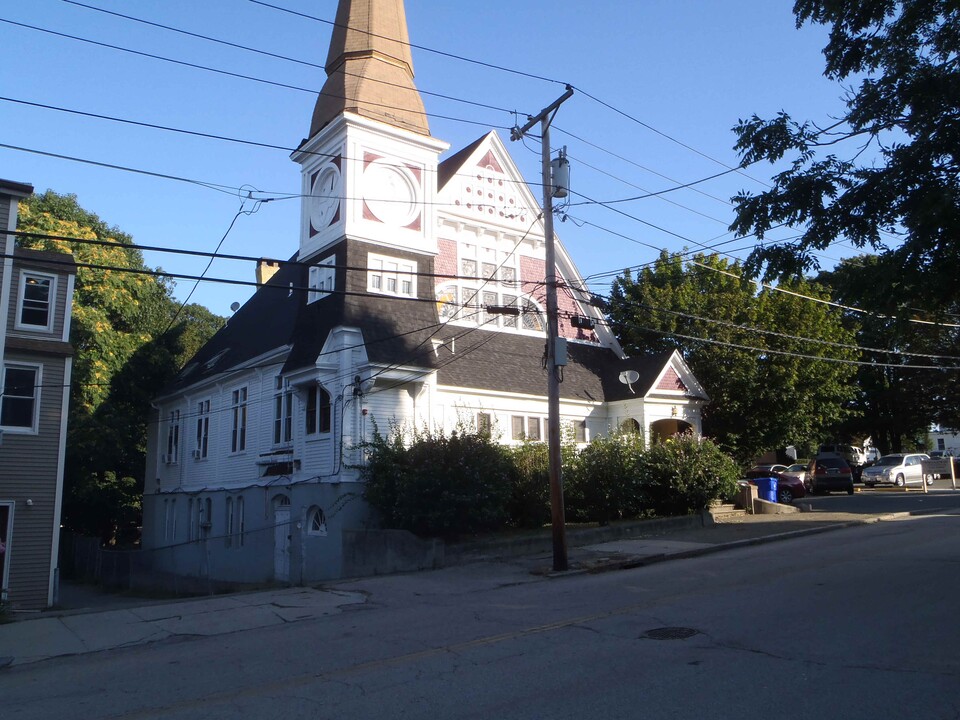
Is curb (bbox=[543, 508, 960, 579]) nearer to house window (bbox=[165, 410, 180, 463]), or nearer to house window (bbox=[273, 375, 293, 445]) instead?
house window (bbox=[273, 375, 293, 445])

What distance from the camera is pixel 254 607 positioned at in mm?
13672

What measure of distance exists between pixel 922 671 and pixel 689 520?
15.0m

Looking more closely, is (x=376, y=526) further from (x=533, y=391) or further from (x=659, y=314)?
(x=659, y=314)

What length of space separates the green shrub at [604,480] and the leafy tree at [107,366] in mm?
17877

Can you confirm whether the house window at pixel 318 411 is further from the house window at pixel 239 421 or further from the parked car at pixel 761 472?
the parked car at pixel 761 472

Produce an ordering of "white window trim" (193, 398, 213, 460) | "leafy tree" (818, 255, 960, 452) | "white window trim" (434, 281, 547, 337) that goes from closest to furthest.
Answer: "white window trim" (434, 281, 547, 337) < "white window trim" (193, 398, 213, 460) < "leafy tree" (818, 255, 960, 452)

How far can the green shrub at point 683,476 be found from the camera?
22688 mm

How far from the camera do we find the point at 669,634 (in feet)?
30.0

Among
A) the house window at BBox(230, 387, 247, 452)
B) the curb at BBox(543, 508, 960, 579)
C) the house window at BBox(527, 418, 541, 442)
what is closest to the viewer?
the curb at BBox(543, 508, 960, 579)

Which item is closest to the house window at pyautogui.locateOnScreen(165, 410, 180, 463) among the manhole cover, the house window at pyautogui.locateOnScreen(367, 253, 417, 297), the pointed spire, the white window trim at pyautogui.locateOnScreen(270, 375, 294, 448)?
the white window trim at pyautogui.locateOnScreen(270, 375, 294, 448)

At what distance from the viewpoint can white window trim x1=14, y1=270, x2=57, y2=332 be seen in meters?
21.1

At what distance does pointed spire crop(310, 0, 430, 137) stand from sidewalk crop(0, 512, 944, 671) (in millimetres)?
13572

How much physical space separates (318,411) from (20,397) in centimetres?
743

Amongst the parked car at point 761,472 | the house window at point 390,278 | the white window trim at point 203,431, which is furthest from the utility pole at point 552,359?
the parked car at point 761,472
